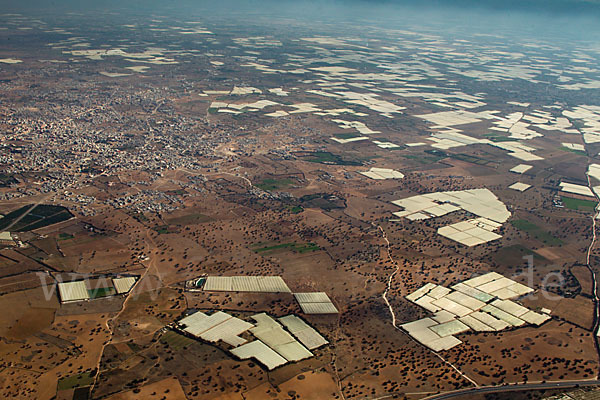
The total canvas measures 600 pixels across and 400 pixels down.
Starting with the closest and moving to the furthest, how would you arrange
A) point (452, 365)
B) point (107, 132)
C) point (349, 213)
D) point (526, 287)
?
point (452, 365) → point (526, 287) → point (349, 213) → point (107, 132)

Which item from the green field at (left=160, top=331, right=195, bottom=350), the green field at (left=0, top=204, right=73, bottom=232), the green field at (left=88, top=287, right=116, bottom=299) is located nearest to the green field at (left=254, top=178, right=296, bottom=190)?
the green field at (left=0, top=204, right=73, bottom=232)

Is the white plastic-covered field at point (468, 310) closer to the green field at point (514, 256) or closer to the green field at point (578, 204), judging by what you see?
the green field at point (514, 256)

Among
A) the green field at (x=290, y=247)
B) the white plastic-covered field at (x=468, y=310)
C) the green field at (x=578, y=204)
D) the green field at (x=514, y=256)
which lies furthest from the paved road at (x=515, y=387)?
the green field at (x=578, y=204)

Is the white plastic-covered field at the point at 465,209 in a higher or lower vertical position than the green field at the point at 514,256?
higher

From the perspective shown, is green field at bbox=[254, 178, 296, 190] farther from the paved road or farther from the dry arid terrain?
the paved road

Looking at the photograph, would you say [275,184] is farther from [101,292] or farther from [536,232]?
[101,292]

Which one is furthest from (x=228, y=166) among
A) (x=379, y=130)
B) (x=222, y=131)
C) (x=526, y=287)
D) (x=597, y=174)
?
(x=597, y=174)

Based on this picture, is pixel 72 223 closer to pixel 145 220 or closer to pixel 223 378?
pixel 145 220
